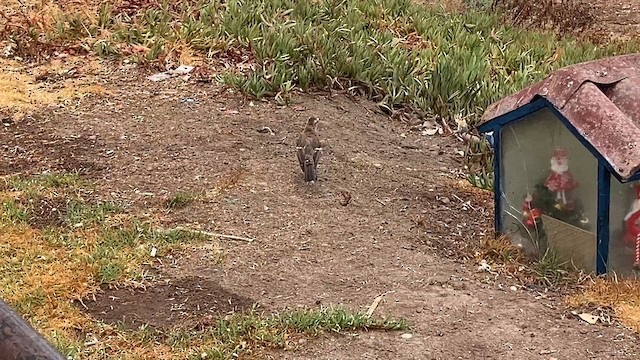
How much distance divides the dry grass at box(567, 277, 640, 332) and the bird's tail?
2.02 m

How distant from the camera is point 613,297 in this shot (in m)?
5.01

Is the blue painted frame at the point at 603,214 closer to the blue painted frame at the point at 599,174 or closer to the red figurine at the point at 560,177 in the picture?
the blue painted frame at the point at 599,174

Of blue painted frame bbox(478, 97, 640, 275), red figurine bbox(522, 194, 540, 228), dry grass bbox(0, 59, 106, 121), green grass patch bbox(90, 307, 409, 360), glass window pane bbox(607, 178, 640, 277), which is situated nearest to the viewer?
green grass patch bbox(90, 307, 409, 360)

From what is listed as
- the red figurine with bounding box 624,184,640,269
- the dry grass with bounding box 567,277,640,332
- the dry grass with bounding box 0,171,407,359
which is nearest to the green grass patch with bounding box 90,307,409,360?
the dry grass with bounding box 0,171,407,359

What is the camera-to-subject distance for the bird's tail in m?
6.34

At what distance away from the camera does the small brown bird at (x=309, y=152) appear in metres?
6.28

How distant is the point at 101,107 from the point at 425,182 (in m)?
2.78

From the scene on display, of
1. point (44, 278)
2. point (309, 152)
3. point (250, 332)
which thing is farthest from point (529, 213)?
point (44, 278)

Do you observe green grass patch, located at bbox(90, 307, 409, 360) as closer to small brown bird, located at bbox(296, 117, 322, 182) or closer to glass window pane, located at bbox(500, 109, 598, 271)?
glass window pane, located at bbox(500, 109, 598, 271)

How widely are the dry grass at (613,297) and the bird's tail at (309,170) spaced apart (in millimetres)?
2015

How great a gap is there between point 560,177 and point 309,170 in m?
1.79

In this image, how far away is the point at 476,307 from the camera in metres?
4.86

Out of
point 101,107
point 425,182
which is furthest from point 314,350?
point 101,107

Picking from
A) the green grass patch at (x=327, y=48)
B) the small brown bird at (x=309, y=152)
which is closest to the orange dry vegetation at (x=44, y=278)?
the small brown bird at (x=309, y=152)
